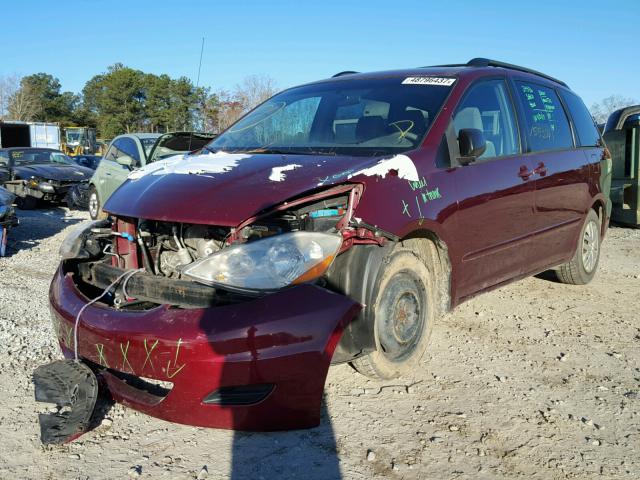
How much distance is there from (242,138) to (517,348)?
2399mm

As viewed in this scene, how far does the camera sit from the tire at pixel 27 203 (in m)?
13.0

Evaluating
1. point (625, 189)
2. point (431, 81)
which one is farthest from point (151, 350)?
point (625, 189)

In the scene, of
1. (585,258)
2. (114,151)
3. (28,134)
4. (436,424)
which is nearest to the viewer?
(436,424)

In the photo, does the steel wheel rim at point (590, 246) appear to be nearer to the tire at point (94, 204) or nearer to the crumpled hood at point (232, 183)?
the crumpled hood at point (232, 183)

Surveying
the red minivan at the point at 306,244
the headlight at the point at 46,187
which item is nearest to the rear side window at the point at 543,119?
the red minivan at the point at 306,244

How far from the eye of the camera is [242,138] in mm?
4215

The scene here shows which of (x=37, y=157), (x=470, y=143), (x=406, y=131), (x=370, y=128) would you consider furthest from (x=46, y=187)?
(x=470, y=143)

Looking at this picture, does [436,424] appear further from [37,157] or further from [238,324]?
[37,157]

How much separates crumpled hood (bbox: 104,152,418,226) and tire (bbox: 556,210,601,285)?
9.49 ft

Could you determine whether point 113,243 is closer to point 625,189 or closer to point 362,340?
point 362,340

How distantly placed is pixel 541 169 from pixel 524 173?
299 mm

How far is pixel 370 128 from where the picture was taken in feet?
12.3

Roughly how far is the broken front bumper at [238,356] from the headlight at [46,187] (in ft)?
37.2

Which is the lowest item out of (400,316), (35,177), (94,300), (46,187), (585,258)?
(585,258)
